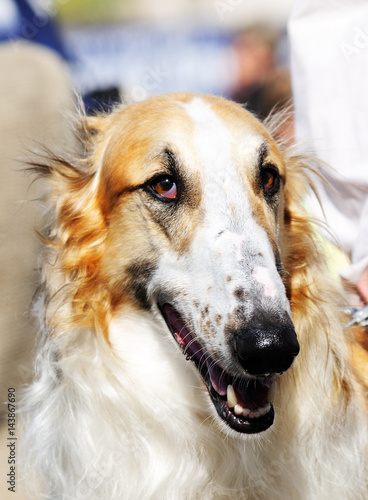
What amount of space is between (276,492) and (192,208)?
1070 mm

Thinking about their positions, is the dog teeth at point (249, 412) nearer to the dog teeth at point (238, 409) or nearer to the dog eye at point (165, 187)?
the dog teeth at point (238, 409)

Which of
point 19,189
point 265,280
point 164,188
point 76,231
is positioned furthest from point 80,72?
point 265,280

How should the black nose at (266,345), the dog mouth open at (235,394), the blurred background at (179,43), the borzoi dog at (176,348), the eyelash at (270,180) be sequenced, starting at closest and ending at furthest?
the black nose at (266,345) → the dog mouth open at (235,394) → the borzoi dog at (176,348) → the eyelash at (270,180) → the blurred background at (179,43)

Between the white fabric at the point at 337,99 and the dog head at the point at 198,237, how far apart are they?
544mm

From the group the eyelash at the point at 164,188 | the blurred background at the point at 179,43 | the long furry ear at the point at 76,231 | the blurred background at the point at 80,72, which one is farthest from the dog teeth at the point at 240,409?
the blurred background at the point at 179,43

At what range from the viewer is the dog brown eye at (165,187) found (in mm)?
1851

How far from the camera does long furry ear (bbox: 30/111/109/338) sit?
1947 mm

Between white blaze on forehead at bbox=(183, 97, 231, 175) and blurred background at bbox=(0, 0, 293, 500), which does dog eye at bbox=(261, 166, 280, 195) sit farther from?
blurred background at bbox=(0, 0, 293, 500)

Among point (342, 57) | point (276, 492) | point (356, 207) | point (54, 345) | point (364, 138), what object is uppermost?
point (342, 57)

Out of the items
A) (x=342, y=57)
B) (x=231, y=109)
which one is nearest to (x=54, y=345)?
(x=231, y=109)

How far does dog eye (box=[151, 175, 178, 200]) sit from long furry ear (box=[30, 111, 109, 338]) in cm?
30

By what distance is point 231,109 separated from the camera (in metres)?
2.00

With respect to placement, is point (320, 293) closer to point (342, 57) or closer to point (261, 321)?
point (261, 321)

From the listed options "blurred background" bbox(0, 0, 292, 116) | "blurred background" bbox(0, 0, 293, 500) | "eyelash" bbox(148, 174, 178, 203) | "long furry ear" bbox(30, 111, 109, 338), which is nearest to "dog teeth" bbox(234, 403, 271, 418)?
"long furry ear" bbox(30, 111, 109, 338)
